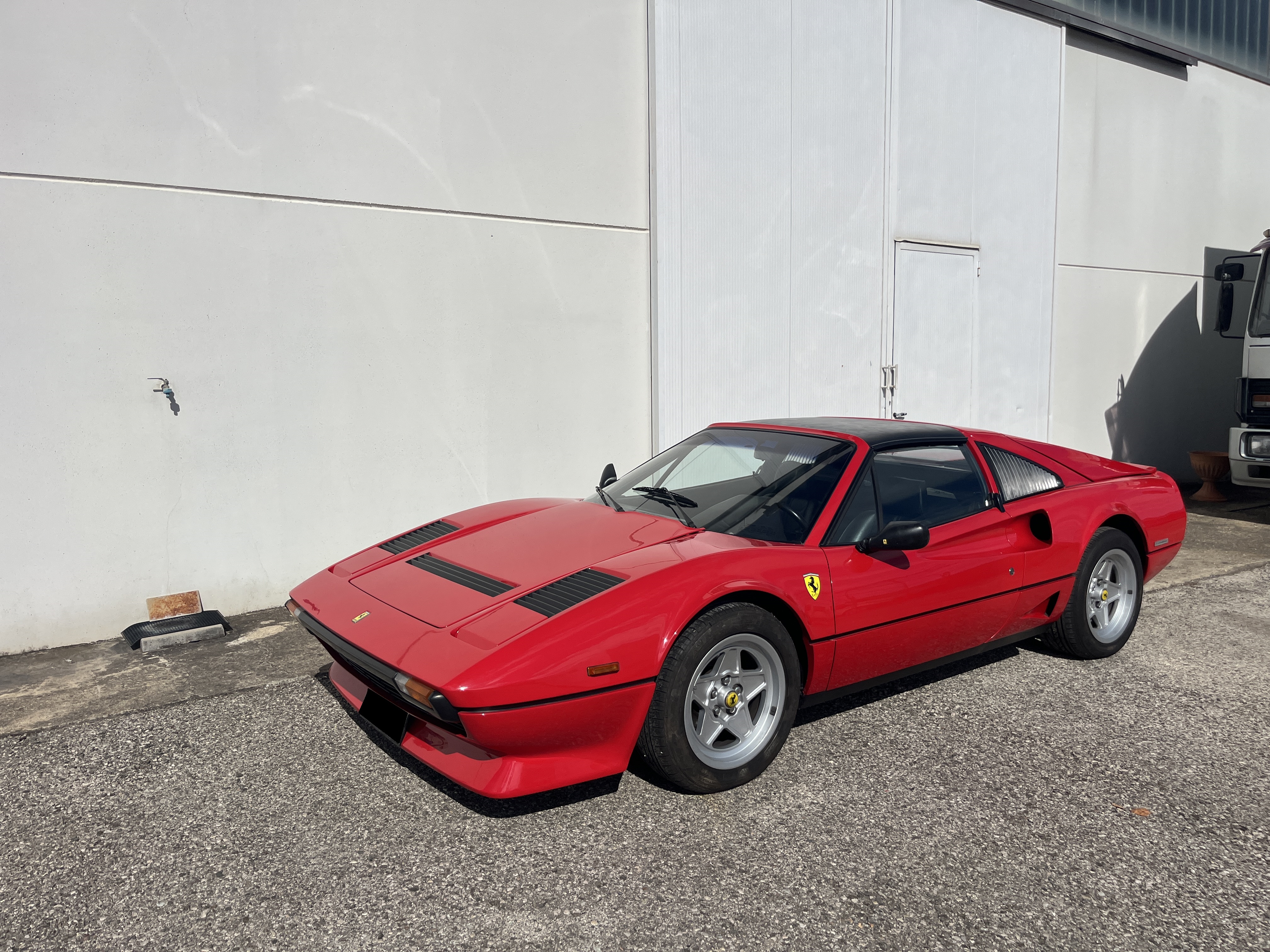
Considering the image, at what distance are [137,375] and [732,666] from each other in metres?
3.93

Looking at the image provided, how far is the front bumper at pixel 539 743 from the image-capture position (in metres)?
2.39

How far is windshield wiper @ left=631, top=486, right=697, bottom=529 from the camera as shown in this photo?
339cm

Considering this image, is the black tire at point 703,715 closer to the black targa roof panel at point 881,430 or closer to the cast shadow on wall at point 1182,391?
the black targa roof panel at point 881,430

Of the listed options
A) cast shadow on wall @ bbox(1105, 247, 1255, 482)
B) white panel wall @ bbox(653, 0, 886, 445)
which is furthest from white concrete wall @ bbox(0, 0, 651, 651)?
cast shadow on wall @ bbox(1105, 247, 1255, 482)

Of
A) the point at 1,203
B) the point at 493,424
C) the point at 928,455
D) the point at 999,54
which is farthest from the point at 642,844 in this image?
the point at 999,54

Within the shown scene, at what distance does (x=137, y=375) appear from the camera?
4.85 metres

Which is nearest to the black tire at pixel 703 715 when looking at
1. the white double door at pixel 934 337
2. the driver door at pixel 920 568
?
the driver door at pixel 920 568

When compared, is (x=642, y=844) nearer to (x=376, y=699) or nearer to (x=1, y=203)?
(x=376, y=699)

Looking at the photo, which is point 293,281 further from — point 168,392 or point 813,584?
point 813,584

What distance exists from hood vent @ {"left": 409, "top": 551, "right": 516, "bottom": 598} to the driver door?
118 centimetres

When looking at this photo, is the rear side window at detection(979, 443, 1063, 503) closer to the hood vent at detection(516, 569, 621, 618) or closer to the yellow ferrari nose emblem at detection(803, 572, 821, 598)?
the yellow ferrari nose emblem at detection(803, 572, 821, 598)

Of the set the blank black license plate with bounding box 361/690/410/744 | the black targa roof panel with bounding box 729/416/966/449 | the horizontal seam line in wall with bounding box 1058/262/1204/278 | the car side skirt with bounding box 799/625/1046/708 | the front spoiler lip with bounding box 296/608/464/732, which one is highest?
the horizontal seam line in wall with bounding box 1058/262/1204/278

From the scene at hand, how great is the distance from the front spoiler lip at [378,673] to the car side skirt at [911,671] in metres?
1.33

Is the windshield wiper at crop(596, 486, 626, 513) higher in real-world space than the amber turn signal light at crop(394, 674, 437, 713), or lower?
→ higher
